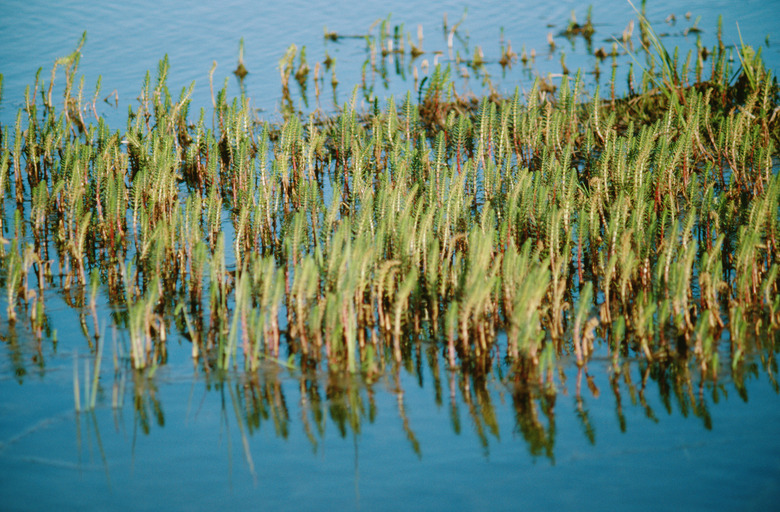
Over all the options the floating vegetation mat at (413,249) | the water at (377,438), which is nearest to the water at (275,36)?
the floating vegetation mat at (413,249)

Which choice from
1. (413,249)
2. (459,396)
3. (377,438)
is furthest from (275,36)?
(377,438)

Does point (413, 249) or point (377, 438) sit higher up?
point (413, 249)

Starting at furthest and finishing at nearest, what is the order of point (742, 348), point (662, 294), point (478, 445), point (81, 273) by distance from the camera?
1. point (81, 273)
2. point (662, 294)
3. point (742, 348)
4. point (478, 445)

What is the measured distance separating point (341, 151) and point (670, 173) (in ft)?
7.79

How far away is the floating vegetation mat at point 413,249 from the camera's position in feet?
12.9

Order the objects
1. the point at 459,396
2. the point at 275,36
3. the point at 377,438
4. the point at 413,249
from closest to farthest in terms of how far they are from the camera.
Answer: the point at 377,438 → the point at 459,396 → the point at 413,249 → the point at 275,36

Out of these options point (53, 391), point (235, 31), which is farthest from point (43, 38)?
point (53, 391)

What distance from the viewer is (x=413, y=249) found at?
175 inches

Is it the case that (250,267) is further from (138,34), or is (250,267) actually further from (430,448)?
(138,34)

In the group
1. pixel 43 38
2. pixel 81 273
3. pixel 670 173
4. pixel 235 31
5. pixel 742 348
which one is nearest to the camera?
pixel 742 348

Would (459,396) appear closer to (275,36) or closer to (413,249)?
(413,249)

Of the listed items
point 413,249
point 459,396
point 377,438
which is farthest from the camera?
point 413,249

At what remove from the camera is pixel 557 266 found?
169 inches

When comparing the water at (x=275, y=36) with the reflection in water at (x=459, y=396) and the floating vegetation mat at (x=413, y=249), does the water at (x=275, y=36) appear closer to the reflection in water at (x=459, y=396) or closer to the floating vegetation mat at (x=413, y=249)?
the floating vegetation mat at (x=413, y=249)
